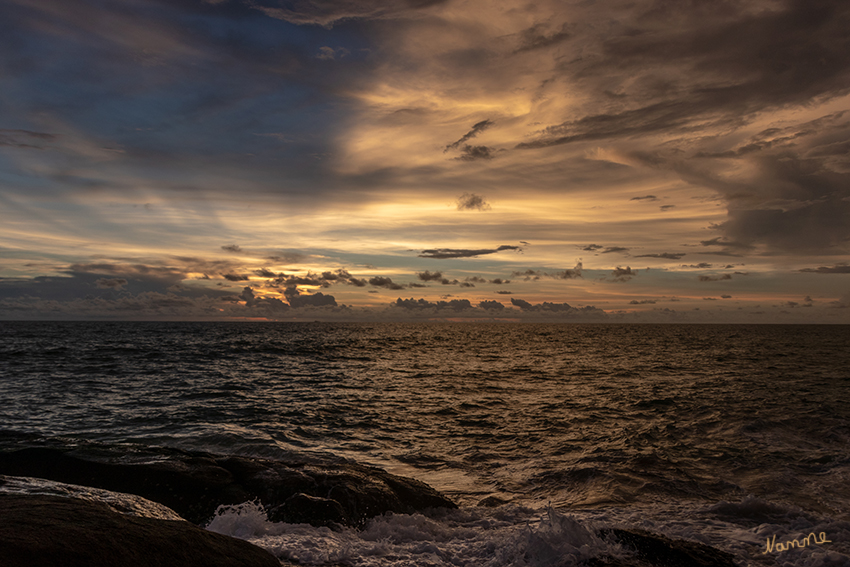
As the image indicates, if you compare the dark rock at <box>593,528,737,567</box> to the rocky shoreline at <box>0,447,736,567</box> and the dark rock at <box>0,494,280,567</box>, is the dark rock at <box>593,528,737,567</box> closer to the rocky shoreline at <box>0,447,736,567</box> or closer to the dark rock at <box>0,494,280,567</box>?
the rocky shoreline at <box>0,447,736,567</box>

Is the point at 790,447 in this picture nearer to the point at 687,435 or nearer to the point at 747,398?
the point at 687,435

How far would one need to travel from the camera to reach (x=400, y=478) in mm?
10750

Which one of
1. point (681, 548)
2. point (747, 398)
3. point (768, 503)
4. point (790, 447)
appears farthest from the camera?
point (747, 398)

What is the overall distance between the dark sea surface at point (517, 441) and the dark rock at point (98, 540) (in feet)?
5.43

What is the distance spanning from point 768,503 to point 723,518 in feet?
4.98

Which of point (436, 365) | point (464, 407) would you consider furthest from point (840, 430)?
point (436, 365)

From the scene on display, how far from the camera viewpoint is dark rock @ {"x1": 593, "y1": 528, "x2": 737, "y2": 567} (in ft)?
22.1

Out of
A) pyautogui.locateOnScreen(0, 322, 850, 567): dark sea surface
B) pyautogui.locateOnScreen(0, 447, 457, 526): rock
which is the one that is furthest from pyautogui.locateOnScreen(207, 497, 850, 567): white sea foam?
pyautogui.locateOnScreen(0, 447, 457, 526): rock
